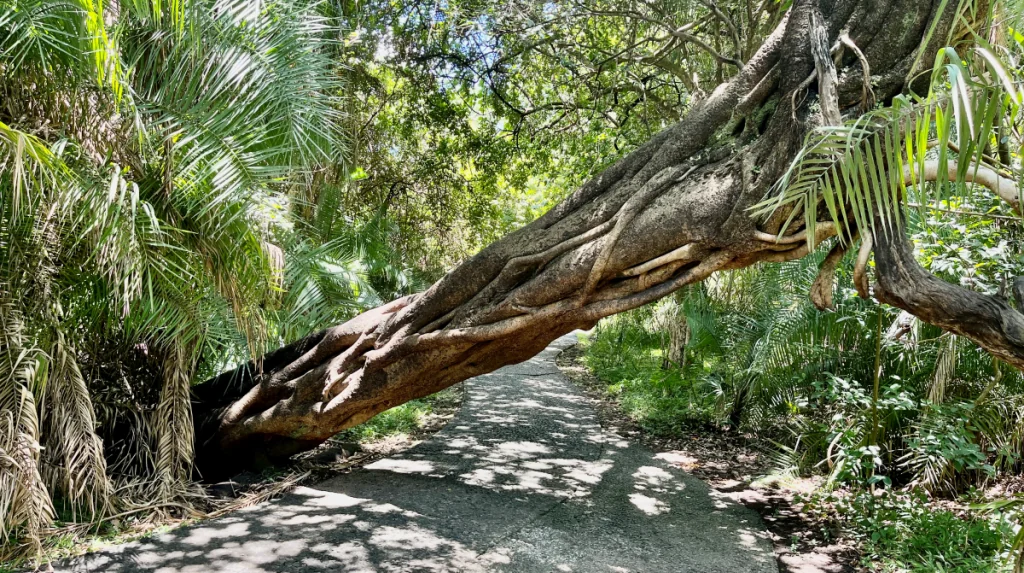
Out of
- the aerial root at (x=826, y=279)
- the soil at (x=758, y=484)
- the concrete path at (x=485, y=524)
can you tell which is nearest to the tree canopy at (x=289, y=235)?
the aerial root at (x=826, y=279)

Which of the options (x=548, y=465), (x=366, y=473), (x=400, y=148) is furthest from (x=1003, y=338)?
(x=400, y=148)

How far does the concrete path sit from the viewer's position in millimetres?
4133

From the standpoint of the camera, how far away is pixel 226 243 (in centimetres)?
431

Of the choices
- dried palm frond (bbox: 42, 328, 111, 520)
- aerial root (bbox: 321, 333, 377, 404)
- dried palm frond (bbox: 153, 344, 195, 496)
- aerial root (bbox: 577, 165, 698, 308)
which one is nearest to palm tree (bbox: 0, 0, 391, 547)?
dried palm frond (bbox: 42, 328, 111, 520)

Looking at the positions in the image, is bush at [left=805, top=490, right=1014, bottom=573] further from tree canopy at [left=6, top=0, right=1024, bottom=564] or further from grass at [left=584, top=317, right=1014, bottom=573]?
tree canopy at [left=6, top=0, right=1024, bottom=564]

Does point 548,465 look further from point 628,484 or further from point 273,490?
point 273,490

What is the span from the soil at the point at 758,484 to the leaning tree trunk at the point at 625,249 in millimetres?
2032

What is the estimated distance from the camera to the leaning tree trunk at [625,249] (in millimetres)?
3656

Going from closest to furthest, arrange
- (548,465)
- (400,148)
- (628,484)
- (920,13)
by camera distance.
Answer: (920,13) → (628,484) → (548,465) → (400,148)

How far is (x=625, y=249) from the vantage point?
4.18 meters

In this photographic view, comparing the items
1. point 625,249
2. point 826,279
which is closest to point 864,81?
point 826,279

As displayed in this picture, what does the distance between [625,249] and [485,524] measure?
2267 millimetres

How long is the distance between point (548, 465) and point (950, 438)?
3.35 metres

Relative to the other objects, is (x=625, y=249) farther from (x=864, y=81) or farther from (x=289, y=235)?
(x=289, y=235)
